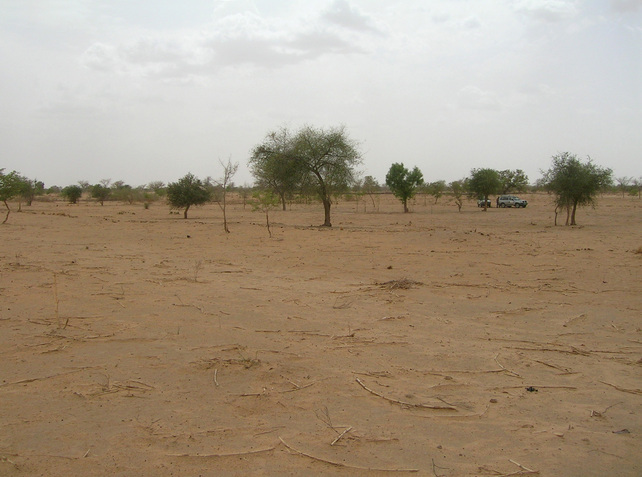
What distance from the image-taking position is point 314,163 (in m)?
29.4

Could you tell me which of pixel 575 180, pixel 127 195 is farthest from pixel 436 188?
pixel 127 195

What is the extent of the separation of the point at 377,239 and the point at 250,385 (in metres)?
14.9

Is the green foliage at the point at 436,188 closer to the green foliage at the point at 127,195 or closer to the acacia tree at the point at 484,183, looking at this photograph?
the acacia tree at the point at 484,183

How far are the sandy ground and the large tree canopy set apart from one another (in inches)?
737

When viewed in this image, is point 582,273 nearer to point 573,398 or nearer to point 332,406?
point 573,398

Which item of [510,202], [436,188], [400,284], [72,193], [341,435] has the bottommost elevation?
[341,435]

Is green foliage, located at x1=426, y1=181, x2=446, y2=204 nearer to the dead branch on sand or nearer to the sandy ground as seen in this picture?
the sandy ground

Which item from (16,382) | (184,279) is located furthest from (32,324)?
(184,279)

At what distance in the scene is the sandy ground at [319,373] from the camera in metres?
3.66

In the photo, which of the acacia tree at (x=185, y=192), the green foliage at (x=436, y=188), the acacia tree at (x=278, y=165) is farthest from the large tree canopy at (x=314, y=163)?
the green foliage at (x=436, y=188)

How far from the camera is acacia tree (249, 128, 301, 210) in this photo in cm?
2959

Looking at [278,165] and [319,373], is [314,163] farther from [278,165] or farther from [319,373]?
[319,373]

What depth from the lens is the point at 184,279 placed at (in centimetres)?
1032

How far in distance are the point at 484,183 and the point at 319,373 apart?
49.3 m
